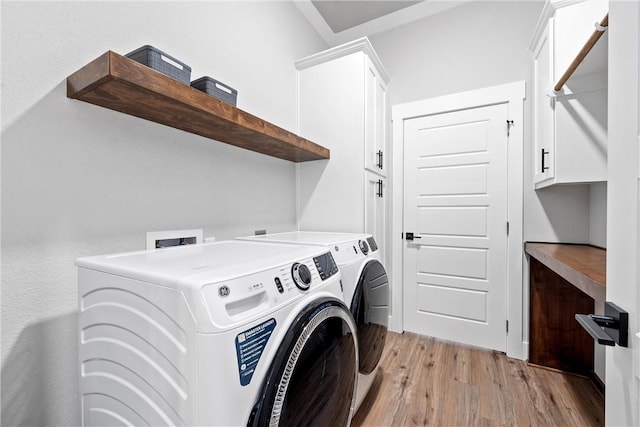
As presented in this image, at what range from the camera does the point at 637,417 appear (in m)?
0.50

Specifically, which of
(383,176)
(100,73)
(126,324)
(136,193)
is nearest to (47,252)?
(136,193)

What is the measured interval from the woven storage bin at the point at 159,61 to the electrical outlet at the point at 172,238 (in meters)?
0.65

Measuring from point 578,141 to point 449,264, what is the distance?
123 cm

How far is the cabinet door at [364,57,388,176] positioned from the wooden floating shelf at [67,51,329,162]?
Answer: 81cm

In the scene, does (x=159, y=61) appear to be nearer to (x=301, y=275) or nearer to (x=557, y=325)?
(x=301, y=275)

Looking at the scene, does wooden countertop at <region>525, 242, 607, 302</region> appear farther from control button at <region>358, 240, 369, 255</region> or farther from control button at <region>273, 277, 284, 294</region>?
control button at <region>273, 277, 284, 294</region>

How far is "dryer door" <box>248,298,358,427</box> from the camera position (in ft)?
2.10

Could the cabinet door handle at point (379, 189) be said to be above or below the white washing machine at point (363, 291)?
above

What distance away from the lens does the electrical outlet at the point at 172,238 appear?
3.90 feet

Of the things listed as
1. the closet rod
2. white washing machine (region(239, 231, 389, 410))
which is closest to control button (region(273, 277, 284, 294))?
white washing machine (region(239, 231, 389, 410))

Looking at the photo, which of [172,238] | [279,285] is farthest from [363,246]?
[172,238]

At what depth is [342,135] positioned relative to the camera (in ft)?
6.94

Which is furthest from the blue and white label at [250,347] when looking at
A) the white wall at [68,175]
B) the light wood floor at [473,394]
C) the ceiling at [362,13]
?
the ceiling at [362,13]

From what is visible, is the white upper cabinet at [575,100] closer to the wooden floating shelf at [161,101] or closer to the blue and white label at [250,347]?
the wooden floating shelf at [161,101]
